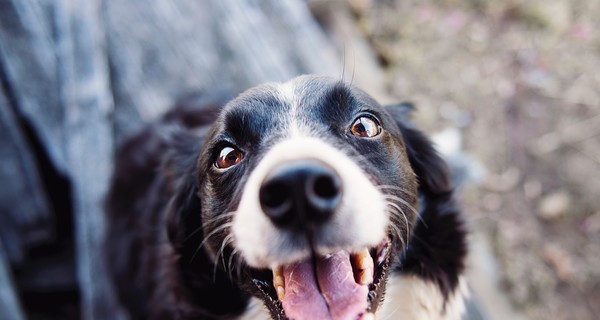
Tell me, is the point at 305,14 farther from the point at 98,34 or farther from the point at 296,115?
the point at 296,115

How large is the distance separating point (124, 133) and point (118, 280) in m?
0.79

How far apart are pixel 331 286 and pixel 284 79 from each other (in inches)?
64.1

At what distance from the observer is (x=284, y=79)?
2.78 metres

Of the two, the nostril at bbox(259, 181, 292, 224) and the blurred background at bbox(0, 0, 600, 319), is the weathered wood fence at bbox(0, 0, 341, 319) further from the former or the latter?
the nostril at bbox(259, 181, 292, 224)

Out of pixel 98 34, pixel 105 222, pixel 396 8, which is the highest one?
pixel 98 34

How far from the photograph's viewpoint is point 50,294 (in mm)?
2682

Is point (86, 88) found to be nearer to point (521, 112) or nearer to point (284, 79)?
point (284, 79)

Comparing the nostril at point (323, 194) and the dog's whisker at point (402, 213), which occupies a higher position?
the nostril at point (323, 194)

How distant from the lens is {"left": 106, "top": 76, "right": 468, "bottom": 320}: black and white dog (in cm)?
123

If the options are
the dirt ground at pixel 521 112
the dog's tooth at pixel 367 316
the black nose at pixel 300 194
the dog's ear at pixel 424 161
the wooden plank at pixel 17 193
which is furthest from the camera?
the dirt ground at pixel 521 112

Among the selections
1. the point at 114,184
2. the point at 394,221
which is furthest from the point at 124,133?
the point at 394,221

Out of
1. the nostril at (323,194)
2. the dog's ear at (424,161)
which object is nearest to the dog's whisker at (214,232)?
the nostril at (323,194)

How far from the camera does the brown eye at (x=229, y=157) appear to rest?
1.54 m

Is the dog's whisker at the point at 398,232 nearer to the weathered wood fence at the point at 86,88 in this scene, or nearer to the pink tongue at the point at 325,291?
the pink tongue at the point at 325,291
